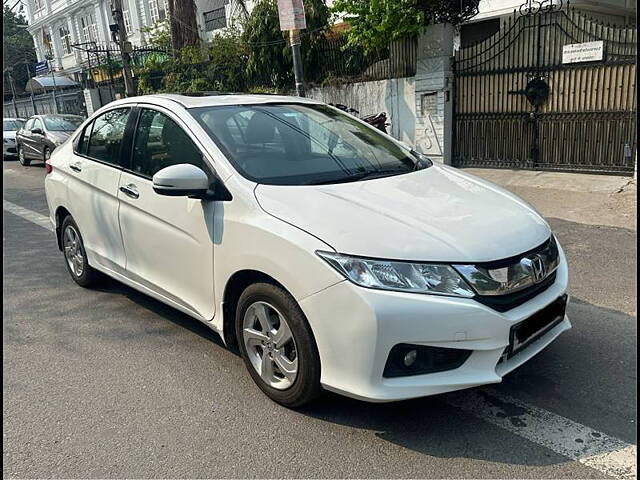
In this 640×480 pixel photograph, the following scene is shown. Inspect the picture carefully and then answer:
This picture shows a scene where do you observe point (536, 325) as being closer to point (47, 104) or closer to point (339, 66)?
point (339, 66)

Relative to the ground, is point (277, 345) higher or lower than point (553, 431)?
higher

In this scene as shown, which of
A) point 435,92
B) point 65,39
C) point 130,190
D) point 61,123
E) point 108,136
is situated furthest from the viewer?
point 65,39

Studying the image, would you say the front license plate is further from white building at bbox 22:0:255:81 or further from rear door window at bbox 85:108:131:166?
white building at bbox 22:0:255:81

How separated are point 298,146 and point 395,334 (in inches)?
61.6

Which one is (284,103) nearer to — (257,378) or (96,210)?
(96,210)

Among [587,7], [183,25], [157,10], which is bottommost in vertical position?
[587,7]

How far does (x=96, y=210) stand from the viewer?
4.22m

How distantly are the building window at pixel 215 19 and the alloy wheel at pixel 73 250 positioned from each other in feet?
64.1

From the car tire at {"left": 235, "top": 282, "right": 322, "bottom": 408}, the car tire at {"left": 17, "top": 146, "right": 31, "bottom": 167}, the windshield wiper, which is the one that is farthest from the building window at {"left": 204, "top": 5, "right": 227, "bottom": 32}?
the car tire at {"left": 235, "top": 282, "right": 322, "bottom": 408}

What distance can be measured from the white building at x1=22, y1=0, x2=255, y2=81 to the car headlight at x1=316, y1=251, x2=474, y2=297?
18885mm

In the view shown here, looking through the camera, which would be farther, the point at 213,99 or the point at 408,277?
the point at 213,99

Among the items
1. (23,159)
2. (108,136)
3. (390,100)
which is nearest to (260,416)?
(108,136)

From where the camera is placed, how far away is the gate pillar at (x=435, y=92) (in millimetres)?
9117

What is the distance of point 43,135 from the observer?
1375 cm
